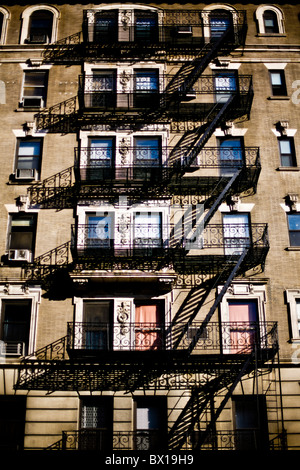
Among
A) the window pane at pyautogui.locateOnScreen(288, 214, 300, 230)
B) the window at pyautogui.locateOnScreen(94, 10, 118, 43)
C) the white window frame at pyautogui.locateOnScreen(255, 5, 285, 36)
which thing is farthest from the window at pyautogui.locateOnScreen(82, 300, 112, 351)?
the white window frame at pyautogui.locateOnScreen(255, 5, 285, 36)

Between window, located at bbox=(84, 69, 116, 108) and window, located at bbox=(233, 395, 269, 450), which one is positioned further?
window, located at bbox=(84, 69, 116, 108)

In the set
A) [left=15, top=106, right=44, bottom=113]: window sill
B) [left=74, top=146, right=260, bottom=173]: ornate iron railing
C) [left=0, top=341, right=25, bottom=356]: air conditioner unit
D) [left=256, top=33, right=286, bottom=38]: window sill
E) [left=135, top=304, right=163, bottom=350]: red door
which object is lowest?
[left=0, top=341, right=25, bottom=356]: air conditioner unit

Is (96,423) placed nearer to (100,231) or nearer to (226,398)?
(226,398)

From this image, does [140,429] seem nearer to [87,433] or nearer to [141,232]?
[87,433]

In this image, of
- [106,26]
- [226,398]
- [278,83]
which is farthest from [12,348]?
[278,83]

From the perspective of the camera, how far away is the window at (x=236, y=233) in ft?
71.4

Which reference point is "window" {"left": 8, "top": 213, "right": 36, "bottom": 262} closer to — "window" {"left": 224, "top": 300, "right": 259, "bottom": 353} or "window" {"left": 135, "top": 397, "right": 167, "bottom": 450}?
"window" {"left": 135, "top": 397, "right": 167, "bottom": 450}

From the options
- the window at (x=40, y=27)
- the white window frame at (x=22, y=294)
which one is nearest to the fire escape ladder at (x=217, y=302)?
the white window frame at (x=22, y=294)

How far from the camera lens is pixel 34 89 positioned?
82.2ft

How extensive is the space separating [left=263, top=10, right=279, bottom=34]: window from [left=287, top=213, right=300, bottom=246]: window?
9.15 metres

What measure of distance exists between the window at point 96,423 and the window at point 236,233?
269 inches

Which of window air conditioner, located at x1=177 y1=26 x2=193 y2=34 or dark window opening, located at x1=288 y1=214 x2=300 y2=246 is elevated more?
window air conditioner, located at x1=177 y1=26 x2=193 y2=34

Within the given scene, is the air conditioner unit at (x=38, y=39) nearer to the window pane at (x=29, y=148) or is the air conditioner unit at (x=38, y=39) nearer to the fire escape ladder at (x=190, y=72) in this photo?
the window pane at (x=29, y=148)

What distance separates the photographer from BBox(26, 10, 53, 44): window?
2591 centimetres
